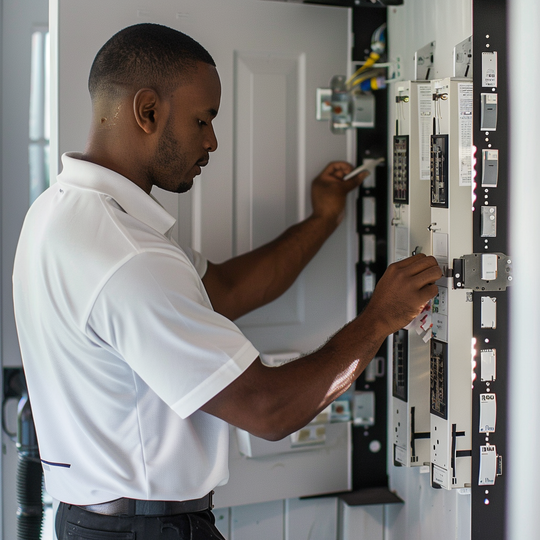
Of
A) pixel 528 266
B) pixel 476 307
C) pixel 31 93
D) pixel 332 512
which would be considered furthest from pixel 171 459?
pixel 31 93

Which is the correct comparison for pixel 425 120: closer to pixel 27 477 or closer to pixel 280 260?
pixel 280 260

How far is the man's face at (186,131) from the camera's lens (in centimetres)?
139

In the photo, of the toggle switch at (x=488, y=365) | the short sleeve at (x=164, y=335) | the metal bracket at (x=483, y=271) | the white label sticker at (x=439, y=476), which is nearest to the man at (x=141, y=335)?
the short sleeve at (x=164, y=335)

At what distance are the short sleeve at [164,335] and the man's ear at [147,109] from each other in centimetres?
31

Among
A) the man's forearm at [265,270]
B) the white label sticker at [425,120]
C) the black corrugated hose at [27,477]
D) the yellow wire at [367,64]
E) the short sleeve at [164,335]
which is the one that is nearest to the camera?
the short sleeve at [164,335]

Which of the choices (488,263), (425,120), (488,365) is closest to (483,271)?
(488,263)

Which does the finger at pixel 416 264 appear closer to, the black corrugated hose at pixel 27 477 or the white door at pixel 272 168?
the white door at pixel 272 168

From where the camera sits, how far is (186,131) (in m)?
1.42

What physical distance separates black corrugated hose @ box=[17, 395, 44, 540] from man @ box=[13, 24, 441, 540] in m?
0.82

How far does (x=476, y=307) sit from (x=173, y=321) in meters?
0.77

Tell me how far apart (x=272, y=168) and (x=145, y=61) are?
0.81 m

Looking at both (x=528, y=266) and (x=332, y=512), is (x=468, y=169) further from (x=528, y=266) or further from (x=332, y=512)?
(x=332, y=512)

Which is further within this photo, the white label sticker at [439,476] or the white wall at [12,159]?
the white wall at [12,159]

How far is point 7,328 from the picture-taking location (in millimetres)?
2246
